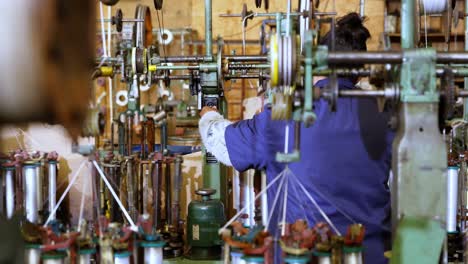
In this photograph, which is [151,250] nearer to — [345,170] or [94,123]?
[94,123]

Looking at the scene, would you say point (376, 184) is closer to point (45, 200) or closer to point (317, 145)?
point (317, 145)

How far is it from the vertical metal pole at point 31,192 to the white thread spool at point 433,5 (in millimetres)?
2262

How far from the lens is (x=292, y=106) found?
5.26ft

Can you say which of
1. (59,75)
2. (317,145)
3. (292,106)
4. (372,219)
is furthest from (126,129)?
(59,75)

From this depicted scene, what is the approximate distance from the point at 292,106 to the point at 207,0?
125 cm

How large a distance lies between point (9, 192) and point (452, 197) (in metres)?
2.10

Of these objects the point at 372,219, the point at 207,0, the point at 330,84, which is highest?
the point at 207,0

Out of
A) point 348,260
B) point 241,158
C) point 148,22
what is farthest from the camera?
point 148,22

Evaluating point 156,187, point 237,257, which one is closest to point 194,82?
point 156,187

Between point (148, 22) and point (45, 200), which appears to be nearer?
point (45, 200)

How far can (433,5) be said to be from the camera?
11.6ft

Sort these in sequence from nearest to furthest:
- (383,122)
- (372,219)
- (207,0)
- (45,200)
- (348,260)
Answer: (348,260), (45,200), (383,122), (372,219), (207,0)

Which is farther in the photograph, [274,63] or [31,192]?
[31,192]

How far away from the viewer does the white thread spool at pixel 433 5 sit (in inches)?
139
